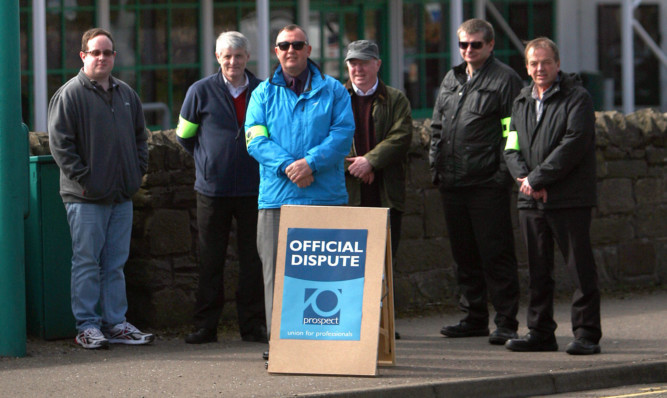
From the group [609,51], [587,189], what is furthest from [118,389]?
[609,51]

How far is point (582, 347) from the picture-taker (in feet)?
25.3

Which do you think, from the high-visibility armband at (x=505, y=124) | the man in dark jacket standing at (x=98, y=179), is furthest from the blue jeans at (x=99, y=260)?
the high-visibility armband at (x=505, y=124)

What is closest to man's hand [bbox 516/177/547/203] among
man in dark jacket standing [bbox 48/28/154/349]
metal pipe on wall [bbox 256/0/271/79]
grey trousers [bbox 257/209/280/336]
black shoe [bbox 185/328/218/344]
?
grey trousers [bbox 257/209/280/336]

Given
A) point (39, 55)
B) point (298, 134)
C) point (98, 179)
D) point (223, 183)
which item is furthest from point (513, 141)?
point (39, 55)

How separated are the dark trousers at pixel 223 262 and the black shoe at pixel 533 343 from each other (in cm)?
177

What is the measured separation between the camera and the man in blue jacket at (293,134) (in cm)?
728

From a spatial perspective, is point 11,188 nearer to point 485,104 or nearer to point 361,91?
point 361,91

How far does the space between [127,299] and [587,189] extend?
11.6ft

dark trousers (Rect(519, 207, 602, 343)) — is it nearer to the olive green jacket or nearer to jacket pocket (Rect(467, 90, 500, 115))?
jacket pocket (Rect(467, 90, 500, 115))

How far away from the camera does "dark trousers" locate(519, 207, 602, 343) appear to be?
25.3ft

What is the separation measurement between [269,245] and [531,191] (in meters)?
1.72

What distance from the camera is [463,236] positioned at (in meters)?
8.42

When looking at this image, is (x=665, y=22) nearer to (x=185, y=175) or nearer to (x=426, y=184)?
(x=426, y=184)

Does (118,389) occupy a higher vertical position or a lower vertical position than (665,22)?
lower
